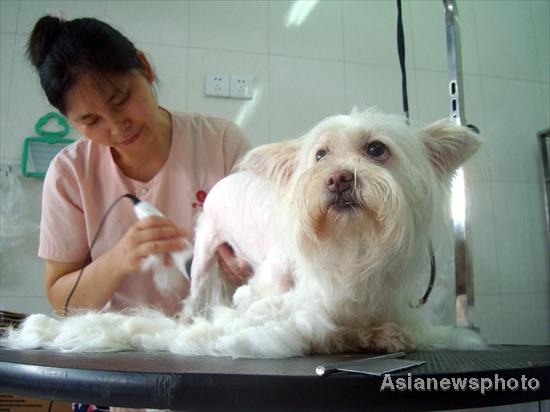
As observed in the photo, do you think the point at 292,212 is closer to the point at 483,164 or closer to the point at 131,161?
the point at 483,164

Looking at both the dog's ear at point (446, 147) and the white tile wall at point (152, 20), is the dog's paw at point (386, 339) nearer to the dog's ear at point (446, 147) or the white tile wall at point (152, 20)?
the dog's ear at point (446, 147)

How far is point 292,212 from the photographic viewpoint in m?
0.68

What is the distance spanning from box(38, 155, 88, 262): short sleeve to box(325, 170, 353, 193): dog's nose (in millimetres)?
893

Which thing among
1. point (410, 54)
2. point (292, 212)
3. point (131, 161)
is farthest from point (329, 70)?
point (292, 212)

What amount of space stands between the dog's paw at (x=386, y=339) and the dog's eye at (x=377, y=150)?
27cm

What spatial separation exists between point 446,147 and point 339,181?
241 mm

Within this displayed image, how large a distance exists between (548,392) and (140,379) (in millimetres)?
380

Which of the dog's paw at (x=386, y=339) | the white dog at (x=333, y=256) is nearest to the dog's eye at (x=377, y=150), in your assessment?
the white dog at (x=333, y=256)

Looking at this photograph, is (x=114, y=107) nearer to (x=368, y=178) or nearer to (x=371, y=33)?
(x=368, y=178)

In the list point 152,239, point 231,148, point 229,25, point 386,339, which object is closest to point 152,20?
point 229,25

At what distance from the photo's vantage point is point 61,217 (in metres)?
1.22

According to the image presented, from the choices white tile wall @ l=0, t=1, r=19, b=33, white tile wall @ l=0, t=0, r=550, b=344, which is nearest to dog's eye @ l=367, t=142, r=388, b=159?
white tile wall @ l=0, t=0, r=550, b=344

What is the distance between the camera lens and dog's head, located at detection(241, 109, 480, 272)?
62 cm

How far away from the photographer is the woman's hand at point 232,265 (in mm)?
927
